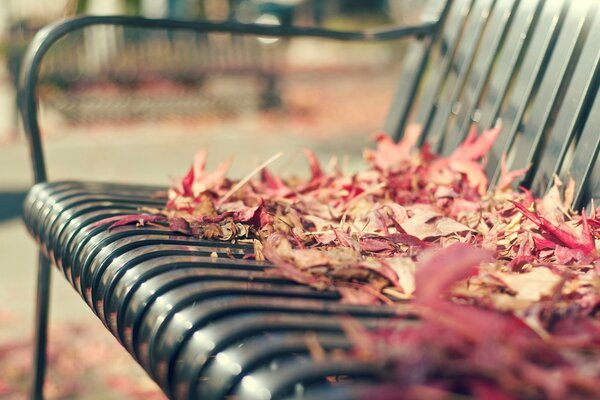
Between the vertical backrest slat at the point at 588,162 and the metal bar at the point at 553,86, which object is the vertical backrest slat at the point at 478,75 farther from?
the vertical backrest slat at the point at 588,162

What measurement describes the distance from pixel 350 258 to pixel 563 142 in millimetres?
714

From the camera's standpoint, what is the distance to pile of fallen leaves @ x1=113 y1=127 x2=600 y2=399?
784mm

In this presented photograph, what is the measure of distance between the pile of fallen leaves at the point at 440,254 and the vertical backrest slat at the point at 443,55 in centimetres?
25

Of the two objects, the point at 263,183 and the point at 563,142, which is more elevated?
the point at 563,142

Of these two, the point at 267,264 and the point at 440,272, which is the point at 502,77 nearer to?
the point at 267,264

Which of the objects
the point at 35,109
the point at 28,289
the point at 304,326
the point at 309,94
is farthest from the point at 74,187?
the point at 309,94

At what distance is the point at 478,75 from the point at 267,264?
42.0 inches

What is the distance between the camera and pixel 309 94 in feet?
33.6

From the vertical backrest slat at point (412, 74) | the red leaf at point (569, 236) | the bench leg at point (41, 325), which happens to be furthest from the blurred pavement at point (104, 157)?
the red leaf at point (569, 236)

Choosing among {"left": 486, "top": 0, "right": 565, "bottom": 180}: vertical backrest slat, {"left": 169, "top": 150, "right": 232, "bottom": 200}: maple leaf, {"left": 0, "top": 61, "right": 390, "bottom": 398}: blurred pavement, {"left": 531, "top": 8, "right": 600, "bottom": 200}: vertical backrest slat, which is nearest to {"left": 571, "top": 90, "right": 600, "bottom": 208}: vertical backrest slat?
{"left": 531, "top": 8, "right": 600, "bottom": 200}: vertical backrest slat

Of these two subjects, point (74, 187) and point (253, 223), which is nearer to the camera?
point (253, 223)

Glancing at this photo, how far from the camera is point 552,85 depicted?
1832mm

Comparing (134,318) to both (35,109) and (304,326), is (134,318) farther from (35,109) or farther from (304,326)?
(35,109)

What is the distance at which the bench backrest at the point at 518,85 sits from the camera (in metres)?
1.71
